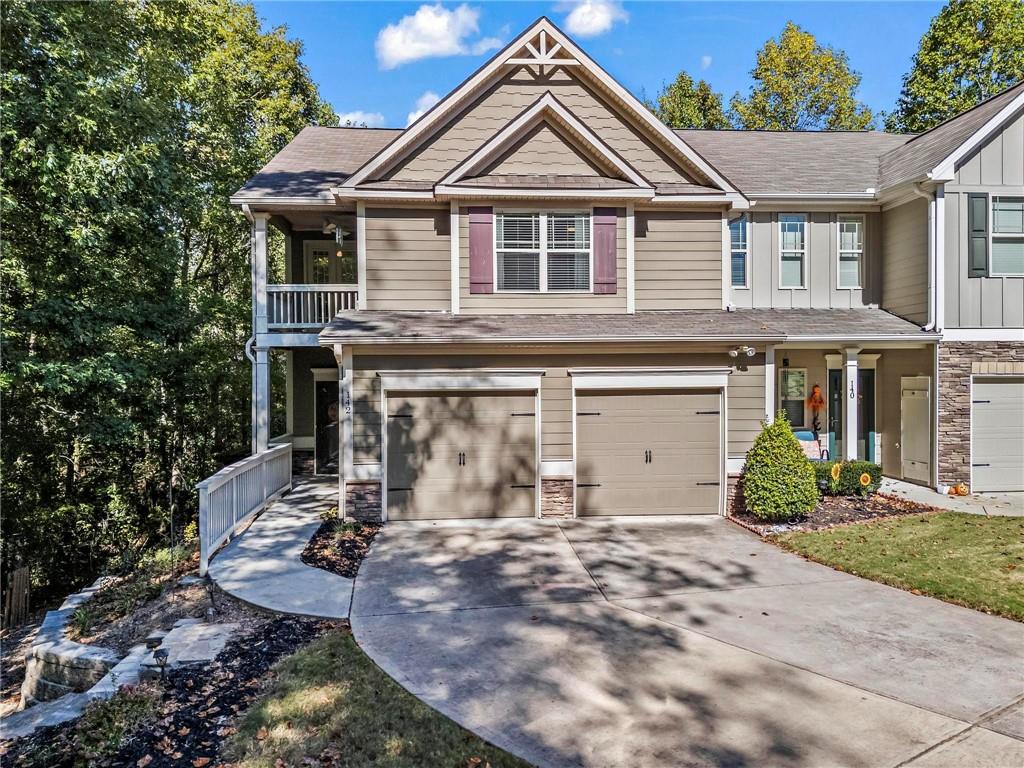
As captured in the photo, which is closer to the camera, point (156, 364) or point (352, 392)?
point (352, 392)

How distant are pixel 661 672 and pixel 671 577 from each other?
238 cm

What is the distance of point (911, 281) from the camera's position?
38.6 feet

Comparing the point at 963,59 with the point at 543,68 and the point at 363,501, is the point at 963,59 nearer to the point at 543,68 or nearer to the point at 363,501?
the point at 543,68

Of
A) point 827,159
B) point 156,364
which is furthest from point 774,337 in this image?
point 156,364

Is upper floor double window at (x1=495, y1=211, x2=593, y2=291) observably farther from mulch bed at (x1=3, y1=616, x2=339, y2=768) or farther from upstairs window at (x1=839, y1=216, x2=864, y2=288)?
mulch bed at (x1=3, y1=616, x2=339, y2=768)

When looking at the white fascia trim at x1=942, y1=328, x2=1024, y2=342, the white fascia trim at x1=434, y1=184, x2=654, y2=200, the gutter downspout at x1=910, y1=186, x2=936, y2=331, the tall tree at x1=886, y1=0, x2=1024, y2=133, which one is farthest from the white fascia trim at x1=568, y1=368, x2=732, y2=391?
the tall tree at x1=886, y1=0, x2=1024, y2=133

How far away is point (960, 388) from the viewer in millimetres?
11008

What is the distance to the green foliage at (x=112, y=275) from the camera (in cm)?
934

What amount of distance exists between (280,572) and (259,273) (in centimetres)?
648

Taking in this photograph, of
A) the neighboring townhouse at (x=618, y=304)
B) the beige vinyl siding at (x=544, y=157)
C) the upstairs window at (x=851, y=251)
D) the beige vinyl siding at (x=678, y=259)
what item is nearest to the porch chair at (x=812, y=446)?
the neighboring townhouse at (x=618, y=304)

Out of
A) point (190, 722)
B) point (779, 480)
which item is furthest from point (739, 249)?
point (190, 722)

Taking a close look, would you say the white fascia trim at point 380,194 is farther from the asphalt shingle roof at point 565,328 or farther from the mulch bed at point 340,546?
the mulch bed at point 340,546

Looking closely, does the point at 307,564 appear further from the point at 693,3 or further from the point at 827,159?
the point at 827,159

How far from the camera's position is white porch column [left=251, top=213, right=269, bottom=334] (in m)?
11.1
